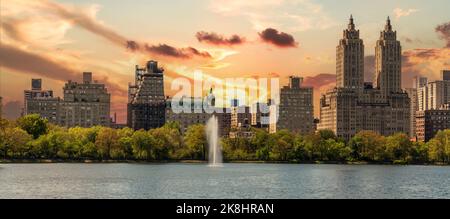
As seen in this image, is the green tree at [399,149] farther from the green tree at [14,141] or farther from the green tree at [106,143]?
the green tree at [14,141]

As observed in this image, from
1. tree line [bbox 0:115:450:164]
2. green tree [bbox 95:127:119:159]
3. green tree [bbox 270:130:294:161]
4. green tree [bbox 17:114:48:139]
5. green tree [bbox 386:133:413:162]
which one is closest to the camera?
tree line [bbox 0:115:450:164]

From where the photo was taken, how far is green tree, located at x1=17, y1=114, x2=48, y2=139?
148875 millimetres

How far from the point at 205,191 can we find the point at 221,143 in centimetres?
9447

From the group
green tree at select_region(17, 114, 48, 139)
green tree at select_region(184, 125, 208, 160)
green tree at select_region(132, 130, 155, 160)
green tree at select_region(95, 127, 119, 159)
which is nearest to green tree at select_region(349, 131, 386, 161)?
green tree at select_region(184, 125, 208, 160)

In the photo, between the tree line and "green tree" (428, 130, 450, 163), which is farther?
"green tree" (428, 130, 450, 163)

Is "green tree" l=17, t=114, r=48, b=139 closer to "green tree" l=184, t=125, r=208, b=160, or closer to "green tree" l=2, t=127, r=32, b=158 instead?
"green tree" l=2, t=127, r=32, b=158

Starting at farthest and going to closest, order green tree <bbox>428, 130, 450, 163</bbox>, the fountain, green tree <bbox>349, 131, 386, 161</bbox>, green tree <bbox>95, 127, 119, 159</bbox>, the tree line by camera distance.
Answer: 1. green tree <bbox>428, 130, 450, 163</bbox>
2. green tree <bbox>349, 131, 386, 161</bbox>
3. the fountain
4. green tree <bbox>95, 127, 119, 159</bbox>
5. the tree line

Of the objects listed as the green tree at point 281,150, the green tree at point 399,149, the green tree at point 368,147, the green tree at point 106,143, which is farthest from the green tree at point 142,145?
the green tree at point 399,149

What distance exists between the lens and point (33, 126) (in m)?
149
